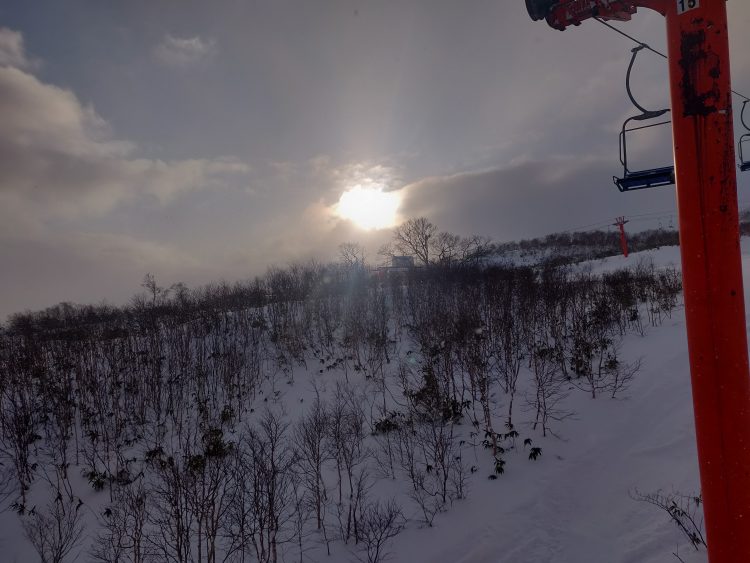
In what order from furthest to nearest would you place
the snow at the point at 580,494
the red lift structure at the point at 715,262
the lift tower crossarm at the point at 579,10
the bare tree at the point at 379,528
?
the bare tree at the point at 379,528 < the snow at the point at 580,494 < the lift tower crossarm at the point at 579,10 < the red lift structure at the point at 715,262

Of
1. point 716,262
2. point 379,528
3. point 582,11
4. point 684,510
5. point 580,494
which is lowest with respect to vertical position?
point 379,528

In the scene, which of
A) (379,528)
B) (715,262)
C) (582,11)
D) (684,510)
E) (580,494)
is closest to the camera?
(715,262)

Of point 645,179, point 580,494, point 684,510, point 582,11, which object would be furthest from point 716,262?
point 580,494

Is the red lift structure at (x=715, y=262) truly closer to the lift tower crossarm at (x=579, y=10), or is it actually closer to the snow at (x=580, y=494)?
the lift tower crossarm at (x=579, y=10)

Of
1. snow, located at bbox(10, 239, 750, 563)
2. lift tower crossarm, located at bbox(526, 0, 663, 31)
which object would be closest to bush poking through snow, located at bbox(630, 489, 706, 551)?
snow, located at bbox(10, 239, 750, 563)

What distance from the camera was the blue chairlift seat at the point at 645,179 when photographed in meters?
3.93

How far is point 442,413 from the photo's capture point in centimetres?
1731

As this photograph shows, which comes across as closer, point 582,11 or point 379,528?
point 582,11

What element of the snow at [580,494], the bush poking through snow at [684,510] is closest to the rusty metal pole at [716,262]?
the bush poking through snow at [684,510]

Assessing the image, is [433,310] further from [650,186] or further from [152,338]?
[650,186]

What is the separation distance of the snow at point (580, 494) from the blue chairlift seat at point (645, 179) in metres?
6.83

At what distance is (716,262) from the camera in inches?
118

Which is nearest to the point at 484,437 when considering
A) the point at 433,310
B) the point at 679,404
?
the point at 679,404

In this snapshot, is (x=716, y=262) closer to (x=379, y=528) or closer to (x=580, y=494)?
(x=379, y=528)
